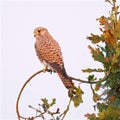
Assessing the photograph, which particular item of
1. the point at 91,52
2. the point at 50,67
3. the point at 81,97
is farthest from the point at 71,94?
the point at 50,67

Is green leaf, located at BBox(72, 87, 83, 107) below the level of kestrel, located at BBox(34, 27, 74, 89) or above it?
below

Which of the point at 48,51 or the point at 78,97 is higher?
the point at 48,51

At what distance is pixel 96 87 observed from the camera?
2605mm

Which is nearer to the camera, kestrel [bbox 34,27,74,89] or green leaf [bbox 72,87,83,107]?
green leaf [bbox 72,87,83,107]

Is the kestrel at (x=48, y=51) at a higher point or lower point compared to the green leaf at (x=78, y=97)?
higher

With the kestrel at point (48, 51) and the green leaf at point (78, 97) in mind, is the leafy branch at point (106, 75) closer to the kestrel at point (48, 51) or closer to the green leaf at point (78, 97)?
the green leaf at point (78, 97)

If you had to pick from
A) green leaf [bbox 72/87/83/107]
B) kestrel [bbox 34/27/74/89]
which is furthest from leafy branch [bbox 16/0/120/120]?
kestrel [bbox 34/27/74/89]

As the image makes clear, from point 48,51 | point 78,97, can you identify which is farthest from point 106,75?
point 48,51

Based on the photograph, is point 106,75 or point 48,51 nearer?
point 106,75

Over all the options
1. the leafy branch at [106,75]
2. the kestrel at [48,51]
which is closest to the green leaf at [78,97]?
the leafy branch at [106,75]

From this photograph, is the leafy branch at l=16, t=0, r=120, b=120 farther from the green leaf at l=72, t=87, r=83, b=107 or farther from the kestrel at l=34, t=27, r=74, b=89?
the kestrel at l=34, t=27, r=74, b=89

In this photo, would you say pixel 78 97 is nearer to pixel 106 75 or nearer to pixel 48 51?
pixel 106 75

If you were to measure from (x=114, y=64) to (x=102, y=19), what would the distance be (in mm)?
387

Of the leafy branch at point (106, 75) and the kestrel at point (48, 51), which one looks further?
the kestrel at point (48, 51)
